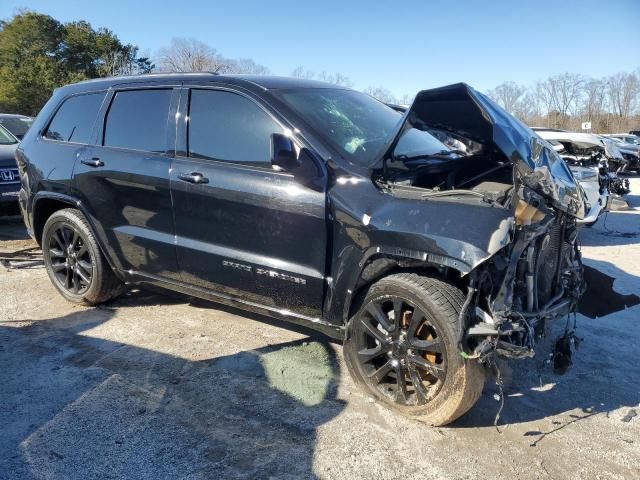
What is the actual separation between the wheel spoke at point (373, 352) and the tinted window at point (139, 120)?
2061mm

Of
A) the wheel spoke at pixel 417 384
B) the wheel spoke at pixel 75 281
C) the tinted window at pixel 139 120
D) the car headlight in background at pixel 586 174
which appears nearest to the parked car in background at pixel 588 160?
the car headlight in background at pixel 586 174

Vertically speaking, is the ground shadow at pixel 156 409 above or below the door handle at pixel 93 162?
below

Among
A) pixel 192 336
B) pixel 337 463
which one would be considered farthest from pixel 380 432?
pixel 192 336

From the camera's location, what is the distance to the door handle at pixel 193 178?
3553mm

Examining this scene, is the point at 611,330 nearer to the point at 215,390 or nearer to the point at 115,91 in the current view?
the point at 215,390

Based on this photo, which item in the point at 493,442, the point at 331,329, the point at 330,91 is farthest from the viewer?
the point at 330,91

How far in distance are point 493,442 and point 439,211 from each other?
49.7 inches

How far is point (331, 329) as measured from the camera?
10.8 feet

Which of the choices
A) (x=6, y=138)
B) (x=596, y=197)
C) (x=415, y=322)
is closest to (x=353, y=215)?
(x=415, y=322)

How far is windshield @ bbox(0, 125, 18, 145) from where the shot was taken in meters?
8.67

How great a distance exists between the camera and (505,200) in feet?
9.01

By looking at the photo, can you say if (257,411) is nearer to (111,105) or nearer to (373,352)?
(373,352)

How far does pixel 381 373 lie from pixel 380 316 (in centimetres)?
34

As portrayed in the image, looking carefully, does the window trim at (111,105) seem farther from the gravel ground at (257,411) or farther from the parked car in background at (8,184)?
the parked car in background at (8,184)
